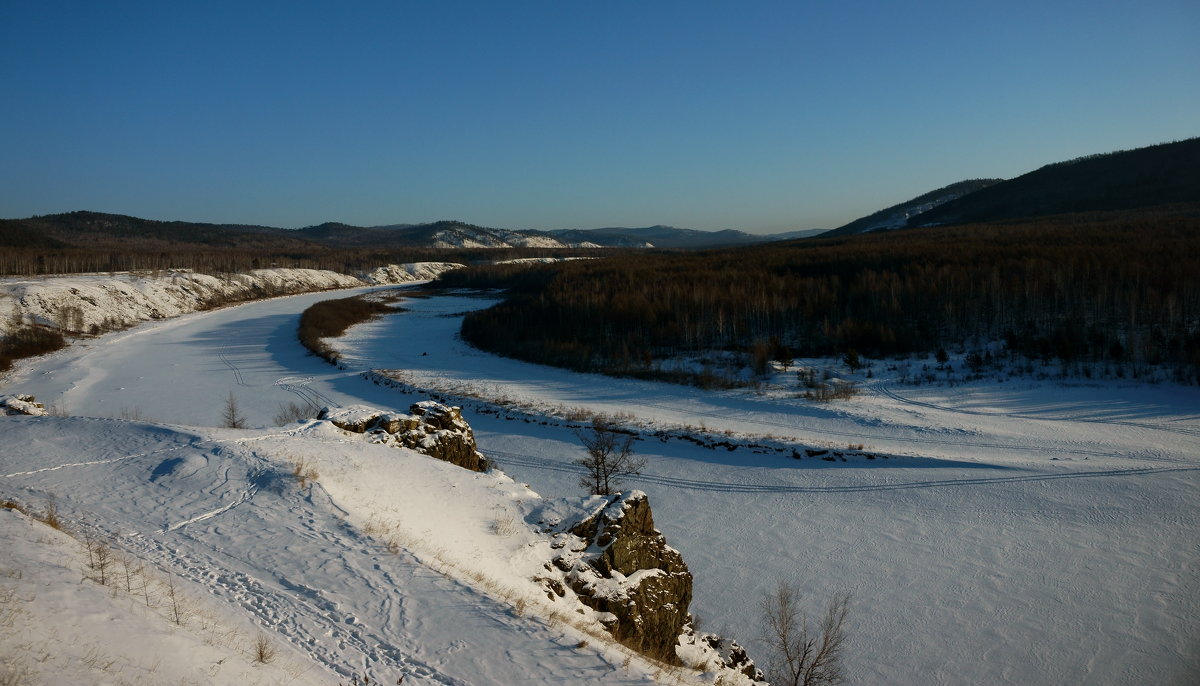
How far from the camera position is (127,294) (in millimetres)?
70625

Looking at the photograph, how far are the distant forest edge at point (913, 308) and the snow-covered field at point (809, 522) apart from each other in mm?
5161

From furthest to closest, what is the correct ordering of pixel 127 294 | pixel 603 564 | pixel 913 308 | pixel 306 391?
pixel 127 294
pixel 913 308
pixel 306 391
pixel 603 564

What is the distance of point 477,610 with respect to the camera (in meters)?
7.42

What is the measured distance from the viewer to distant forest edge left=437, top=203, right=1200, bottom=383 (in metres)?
32.4

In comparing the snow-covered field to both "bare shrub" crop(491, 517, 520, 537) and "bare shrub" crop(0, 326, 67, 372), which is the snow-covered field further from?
"bare shrub" crop(0, 326, 67, 372)

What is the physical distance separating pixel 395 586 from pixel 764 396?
83.4ft

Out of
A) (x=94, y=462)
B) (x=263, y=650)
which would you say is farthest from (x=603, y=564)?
(x=94, y=462)

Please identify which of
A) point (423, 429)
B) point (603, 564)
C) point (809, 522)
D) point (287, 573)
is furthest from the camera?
point (809, 522)

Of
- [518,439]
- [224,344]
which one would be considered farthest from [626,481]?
[224,344]

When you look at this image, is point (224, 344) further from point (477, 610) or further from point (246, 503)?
point (477, 610)

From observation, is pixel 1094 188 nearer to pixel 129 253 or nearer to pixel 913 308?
pixel 913 308

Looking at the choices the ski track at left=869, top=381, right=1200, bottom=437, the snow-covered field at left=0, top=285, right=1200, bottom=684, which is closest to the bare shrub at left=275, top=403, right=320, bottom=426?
the snow-covered field at left=0, top=285, right=1200, bottom=684

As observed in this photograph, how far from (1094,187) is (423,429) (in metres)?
122

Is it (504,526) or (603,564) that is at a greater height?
(504,526)
